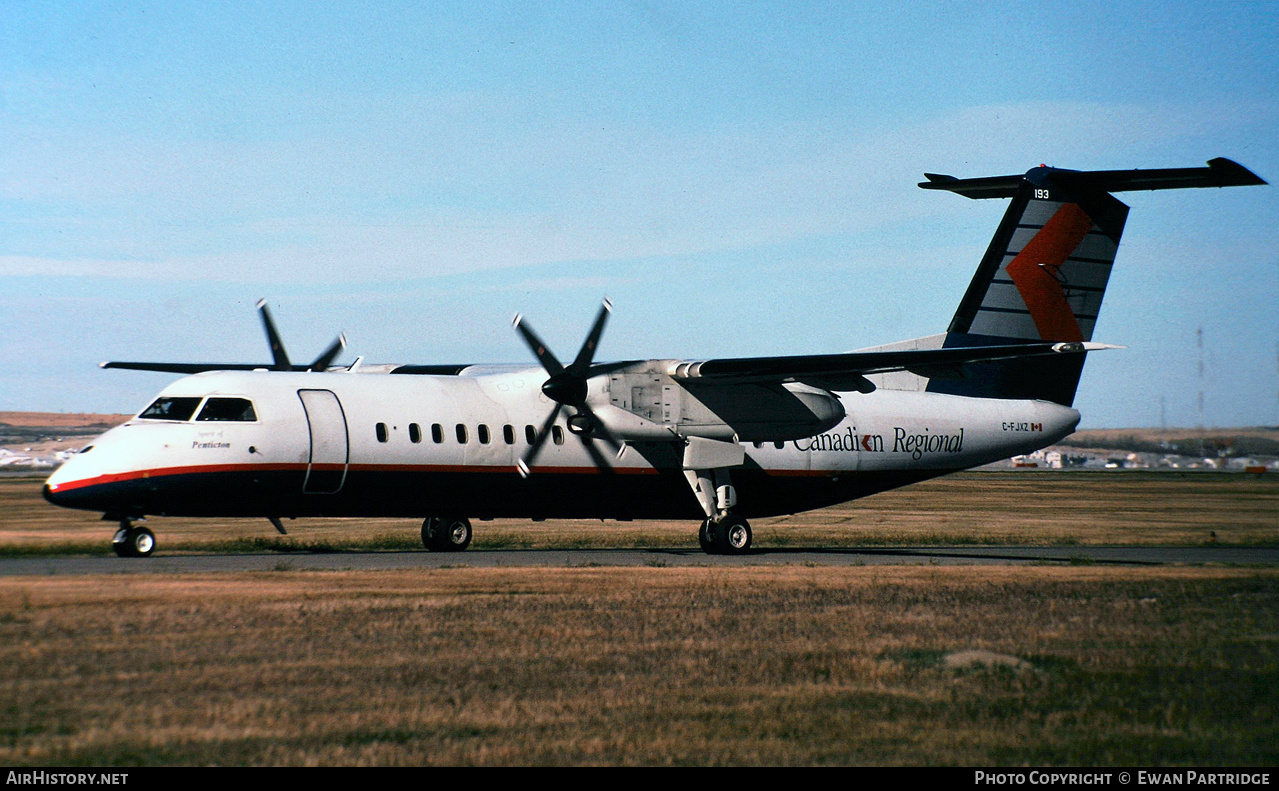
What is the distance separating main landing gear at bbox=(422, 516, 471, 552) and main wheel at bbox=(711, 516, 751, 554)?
17.7ft

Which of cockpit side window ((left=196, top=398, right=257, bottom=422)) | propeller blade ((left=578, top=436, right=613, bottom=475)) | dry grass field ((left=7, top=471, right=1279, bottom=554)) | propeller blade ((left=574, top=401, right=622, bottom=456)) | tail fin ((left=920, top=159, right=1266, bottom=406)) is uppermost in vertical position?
tail fin ((left=920, top=159, right=1266, bottom=406))

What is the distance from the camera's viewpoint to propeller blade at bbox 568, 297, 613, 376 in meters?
25.4

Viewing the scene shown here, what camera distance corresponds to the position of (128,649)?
1187cm

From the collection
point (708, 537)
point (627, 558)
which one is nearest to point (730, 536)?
point (708, 537)

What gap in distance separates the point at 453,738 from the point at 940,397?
23.1 metres

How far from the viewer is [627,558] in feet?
80.9

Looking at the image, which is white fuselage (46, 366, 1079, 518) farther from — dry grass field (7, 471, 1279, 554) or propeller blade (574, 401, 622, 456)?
dry grass field (7, 471, 1279, 554)

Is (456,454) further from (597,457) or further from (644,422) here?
(644,422)

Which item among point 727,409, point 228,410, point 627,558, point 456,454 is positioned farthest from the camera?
point 727,409

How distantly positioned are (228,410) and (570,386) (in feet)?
22.1

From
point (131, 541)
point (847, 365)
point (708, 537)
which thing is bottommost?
point (708, 537)

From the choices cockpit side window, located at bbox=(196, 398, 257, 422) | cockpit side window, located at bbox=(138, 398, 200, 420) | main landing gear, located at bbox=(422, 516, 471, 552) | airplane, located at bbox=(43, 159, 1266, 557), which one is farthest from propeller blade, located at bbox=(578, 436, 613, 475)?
cockpit side window, located at bbox=(138, 398, 200, 420)

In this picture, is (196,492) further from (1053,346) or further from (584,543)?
(1053,346)

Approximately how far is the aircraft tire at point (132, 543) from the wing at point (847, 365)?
35.4ft
